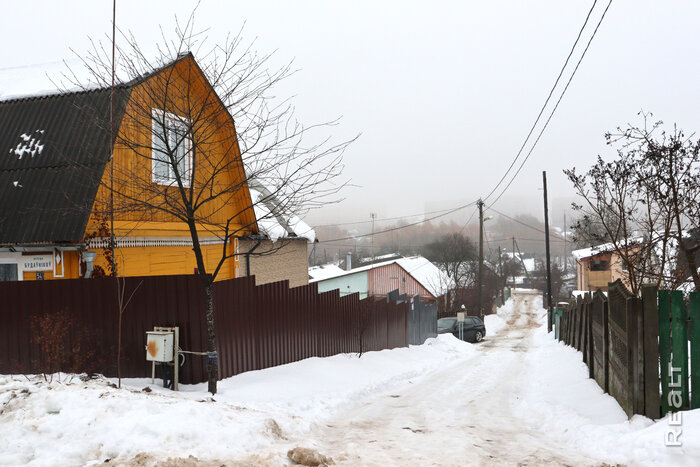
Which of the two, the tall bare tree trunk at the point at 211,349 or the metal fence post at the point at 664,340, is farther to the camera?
the tall bare tree trunk at the point at 211,349

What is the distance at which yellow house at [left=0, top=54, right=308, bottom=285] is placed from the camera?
8.95 meters

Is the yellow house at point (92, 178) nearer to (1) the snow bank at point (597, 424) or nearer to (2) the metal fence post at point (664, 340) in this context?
(1) the snow bank at point (597, 424)

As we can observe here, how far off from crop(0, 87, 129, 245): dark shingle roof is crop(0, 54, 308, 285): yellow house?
2 cm

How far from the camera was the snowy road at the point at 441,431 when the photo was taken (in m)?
5.38

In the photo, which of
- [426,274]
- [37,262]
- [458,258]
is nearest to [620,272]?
[37,262]

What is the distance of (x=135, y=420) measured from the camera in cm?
531

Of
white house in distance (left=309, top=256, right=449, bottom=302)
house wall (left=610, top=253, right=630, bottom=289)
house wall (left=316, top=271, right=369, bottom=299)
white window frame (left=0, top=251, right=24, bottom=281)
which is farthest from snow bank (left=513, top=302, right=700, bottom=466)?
house wall (left=316, top=271, right=369, bottom=299)

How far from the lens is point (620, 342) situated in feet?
22.6

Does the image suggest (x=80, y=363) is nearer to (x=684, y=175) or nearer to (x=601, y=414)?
(x=601, y=414)

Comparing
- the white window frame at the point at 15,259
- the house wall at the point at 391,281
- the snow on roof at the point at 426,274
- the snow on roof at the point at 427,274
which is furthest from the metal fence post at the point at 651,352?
the snow on roof at the point at 427,274

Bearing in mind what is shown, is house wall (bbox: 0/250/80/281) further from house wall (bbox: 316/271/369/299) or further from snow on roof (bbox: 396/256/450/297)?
snow on roof (bbox: 396/256/450/297)

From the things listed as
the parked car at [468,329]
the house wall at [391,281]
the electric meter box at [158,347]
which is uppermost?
the electric meter box at [158,347]

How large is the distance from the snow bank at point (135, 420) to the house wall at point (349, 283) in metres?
35.3

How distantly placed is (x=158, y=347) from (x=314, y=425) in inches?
96.6
